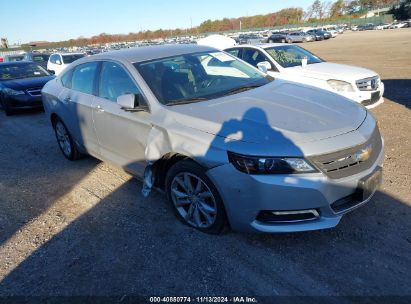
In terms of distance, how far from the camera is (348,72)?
735cm

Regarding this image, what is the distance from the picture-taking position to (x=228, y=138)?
299 centimetres

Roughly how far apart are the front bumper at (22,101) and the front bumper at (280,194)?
8632mm

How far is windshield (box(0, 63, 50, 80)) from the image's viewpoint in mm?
11055

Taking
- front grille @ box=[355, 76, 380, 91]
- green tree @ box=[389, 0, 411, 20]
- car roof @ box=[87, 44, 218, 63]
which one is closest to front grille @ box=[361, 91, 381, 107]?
front grille @ box=[355, 76, 380, 91]

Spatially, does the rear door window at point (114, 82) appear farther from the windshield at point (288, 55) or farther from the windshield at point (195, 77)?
the windshield at point (288, 55)

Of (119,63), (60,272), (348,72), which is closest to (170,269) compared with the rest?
(60,272)

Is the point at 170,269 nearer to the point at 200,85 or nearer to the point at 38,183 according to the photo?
the point at 200,85

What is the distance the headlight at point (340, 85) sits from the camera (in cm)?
702

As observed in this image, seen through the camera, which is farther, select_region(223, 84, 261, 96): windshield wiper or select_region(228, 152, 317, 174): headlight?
select_region(223, 84, 261, 96): windshield wiper

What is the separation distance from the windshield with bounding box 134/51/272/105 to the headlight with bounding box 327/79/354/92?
3.13 meters

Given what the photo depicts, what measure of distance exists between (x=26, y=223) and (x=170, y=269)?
6.60ft

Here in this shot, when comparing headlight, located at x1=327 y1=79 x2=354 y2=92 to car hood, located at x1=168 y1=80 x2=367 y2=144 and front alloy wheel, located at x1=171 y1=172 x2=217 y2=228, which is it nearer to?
car hood, located at x1=168 y1=80 x2=367 y2=144

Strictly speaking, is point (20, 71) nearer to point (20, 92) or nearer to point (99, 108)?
point (20, 92)

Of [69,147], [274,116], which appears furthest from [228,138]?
[69,147]
